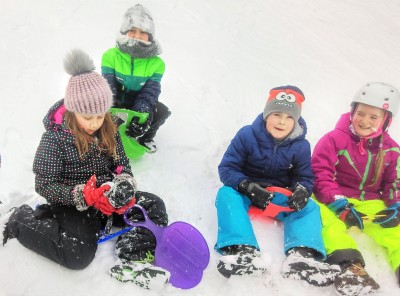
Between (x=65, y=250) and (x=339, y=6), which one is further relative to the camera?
(x=339, y=6)

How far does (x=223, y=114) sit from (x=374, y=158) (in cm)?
149

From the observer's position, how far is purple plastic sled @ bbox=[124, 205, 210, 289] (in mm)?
2053

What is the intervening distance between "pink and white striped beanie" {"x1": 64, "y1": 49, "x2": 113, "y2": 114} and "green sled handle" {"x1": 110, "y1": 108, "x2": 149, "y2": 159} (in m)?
0.64

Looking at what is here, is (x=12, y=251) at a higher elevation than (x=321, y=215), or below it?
below

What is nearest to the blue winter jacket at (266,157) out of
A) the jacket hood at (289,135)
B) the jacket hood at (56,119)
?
the jacket hood at (289,135)

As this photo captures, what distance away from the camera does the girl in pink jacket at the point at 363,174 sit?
243cm

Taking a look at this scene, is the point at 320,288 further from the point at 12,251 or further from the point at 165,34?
the point at 165,34

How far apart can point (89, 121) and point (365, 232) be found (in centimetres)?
186

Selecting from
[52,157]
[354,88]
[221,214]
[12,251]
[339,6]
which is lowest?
[12,251]

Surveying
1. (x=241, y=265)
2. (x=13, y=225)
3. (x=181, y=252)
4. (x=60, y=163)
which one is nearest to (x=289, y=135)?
(x=241, y=265)

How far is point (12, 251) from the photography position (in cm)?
203

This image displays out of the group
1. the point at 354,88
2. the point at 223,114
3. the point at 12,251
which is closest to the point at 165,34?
the point at 223,114

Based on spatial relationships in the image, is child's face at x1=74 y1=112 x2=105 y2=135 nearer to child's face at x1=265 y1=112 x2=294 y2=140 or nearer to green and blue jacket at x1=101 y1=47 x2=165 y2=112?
green and blue jacket at x1=101 y1=47 x2=165 y2=112

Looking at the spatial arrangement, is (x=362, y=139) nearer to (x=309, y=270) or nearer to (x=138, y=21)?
(x=309, y=270)
